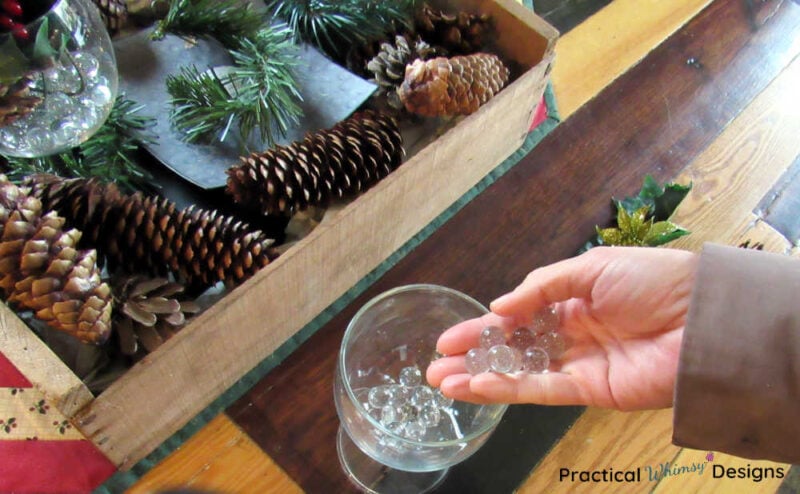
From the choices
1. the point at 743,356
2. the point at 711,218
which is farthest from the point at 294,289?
the point at 711,218

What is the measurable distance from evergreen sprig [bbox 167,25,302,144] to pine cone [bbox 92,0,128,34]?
7 centimetres

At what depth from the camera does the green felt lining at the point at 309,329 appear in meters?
0.55

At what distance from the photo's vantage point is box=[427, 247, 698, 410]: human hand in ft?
1.62

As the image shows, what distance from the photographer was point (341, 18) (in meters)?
0.67

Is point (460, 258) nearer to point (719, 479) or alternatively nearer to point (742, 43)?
point (719, 479)

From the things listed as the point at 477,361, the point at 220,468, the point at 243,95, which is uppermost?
the point at 243,95

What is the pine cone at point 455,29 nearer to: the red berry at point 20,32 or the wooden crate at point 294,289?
the wooden crate at point 294,289

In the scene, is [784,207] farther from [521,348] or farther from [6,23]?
[6,23]

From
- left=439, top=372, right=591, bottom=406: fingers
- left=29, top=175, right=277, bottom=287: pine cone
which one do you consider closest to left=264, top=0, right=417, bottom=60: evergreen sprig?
left=29, top=175, right=277, bottom=287: pine cone

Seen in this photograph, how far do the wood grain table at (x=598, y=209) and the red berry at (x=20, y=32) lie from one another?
1.00 ft

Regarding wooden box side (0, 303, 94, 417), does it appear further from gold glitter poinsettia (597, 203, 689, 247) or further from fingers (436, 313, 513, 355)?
gold glitter poinsettia (597, 203, 689, 247)

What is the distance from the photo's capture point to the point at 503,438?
59 centimetres

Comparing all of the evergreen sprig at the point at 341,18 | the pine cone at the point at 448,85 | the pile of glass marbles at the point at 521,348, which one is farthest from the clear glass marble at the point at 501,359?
the evergreen sprig at the point at 341,18

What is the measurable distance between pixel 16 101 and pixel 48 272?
127 mm
